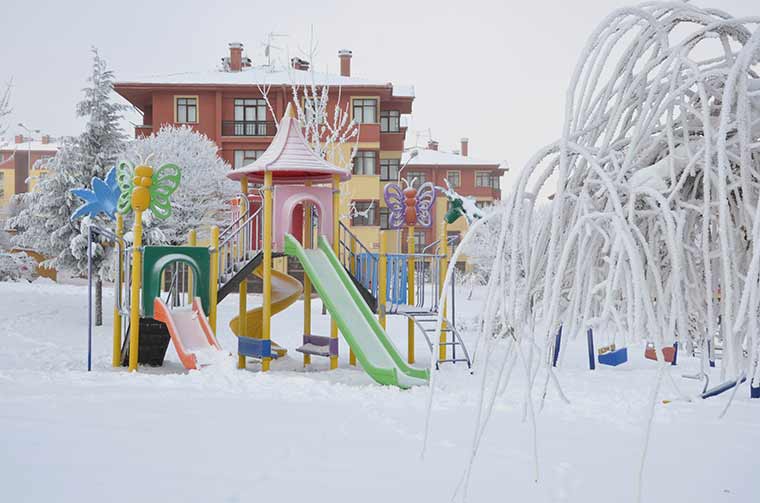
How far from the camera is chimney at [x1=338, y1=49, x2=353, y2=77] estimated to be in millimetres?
38062

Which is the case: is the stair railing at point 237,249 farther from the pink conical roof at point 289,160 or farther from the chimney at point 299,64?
the chimney at point 299,64

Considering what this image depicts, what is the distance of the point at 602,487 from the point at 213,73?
3374 cm

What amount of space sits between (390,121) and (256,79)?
7028 millimetres

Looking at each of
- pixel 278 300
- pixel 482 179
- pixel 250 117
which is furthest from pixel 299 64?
pixel 278 300

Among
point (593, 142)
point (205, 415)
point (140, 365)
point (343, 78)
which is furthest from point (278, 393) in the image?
point (343, 78)

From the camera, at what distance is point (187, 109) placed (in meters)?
34.1

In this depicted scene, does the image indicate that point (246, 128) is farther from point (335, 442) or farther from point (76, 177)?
point (335, 442)

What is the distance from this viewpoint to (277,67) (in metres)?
37.8

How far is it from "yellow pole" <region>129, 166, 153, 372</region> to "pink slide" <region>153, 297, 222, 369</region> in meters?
0.34

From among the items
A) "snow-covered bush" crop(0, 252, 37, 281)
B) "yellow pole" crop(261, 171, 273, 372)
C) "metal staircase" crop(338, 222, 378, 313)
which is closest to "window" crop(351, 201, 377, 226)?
"snow-covered bush" crop(0, 252, 37, 281)

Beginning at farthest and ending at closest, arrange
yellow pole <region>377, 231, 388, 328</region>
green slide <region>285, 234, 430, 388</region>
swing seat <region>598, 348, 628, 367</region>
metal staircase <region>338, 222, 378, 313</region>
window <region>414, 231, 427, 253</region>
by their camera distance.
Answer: window <region>414, 231, 427, 253</region>
swing seat <region>598, 348, 628, 367</region>
metal staircase <region>338, 222, 378, 313</region>
yellow pole <region>377, 231, 388, 328</region>
green slide <region>285, 234, 430, 388</region>

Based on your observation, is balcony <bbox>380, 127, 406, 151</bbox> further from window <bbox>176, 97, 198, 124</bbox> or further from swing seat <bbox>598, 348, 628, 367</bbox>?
swing seat <bbox>598, 348, 628, 367</bbox>

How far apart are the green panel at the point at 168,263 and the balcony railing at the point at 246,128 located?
900 inches

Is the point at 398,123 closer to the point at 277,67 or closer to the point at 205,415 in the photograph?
the point at 277,67
